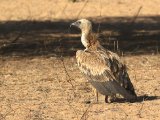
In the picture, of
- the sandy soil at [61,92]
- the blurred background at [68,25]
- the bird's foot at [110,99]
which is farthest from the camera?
the blurred background at [68,25]

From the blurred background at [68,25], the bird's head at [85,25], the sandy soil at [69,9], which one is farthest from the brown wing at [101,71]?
the sandy soil at [69,9]

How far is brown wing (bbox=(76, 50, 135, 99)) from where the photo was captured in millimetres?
9656

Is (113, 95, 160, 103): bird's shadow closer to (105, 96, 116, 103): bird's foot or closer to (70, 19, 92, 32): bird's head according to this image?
(105, 96, 116, 103): bird's foot

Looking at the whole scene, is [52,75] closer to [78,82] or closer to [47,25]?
[78,82]

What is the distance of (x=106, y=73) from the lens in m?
9.77

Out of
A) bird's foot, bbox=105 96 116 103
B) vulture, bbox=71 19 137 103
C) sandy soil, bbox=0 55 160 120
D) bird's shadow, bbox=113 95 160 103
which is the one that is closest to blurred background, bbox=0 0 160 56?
sandy soil, bbox=0 55 160 120

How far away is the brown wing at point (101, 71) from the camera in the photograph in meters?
9.66

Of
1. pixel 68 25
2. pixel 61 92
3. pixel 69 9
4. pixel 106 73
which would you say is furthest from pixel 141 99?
pixel 69 9

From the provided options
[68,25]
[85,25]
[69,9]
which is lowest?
[68,25]

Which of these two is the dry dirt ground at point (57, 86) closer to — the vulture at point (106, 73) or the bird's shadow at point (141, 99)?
the bird's shadow at point (141, 99)

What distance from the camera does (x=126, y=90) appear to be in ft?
31.9

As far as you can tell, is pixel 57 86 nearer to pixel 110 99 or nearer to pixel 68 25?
pixel 110 99

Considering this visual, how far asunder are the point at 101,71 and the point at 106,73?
98mm

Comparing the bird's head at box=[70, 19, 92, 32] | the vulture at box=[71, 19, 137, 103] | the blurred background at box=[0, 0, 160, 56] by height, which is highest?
the bird's head at box=[70, 19, 92, 32]
